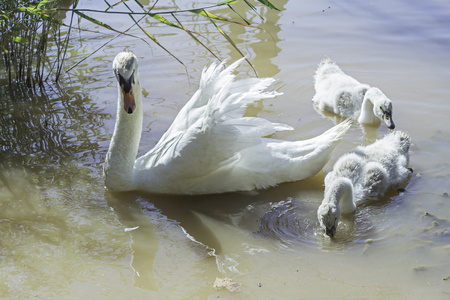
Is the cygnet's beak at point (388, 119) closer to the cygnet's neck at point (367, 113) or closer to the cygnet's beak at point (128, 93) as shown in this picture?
the cygnet's neck at point (367, 113)

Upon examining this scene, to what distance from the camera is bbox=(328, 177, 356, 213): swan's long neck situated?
4.31 m

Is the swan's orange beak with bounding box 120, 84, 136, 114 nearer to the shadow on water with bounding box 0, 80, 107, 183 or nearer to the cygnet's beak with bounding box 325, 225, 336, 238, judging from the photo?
the shadow on water with bounding box 0, 80, 107, 183

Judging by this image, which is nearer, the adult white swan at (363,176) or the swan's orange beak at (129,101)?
the adult white swan at (363,176)

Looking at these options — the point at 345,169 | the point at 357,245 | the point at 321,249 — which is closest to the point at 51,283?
the point at 321,249

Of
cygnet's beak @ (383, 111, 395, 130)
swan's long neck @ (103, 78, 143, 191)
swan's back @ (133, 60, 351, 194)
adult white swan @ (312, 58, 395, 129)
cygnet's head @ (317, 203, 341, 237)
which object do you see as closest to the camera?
cygnet's head @ (317, 203, 341, 237)

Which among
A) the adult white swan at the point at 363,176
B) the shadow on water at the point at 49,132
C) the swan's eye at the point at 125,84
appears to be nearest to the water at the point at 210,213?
the shadow on water at the point at 49,132

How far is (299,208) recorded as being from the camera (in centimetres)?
473

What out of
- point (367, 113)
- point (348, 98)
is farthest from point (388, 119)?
point (348, 98)

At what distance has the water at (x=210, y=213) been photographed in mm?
3852

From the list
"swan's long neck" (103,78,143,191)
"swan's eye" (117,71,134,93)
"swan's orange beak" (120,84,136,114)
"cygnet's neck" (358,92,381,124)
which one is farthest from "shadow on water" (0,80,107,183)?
"cygnet's neck" (358,92,381,124)

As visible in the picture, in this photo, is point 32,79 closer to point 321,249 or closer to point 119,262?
point 119,262

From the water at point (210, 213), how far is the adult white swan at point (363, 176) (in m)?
0.12

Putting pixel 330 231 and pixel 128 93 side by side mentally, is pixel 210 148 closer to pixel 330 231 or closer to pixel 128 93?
pixel 128 93

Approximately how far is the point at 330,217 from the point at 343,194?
0.33m
